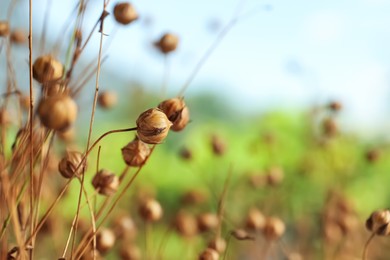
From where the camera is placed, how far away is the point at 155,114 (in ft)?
1.17

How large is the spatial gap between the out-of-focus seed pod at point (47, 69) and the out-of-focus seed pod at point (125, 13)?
0.07 m

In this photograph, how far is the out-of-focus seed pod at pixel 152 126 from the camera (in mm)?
356

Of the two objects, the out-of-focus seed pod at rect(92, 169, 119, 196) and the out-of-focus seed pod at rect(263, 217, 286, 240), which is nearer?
the out-of-focus seed pod at rect(92, 169, 119, 196)

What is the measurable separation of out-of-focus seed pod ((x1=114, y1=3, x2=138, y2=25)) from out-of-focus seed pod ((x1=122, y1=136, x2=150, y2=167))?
0.10 m

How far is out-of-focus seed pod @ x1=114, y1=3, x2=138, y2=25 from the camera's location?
0.45 metres

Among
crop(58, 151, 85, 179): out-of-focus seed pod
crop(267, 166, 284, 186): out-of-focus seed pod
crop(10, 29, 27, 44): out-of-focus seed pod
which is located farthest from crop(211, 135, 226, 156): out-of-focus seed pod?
crop(58, 151, 85, 179): out-of-focus seed pod

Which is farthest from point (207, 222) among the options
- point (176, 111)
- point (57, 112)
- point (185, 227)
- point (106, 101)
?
point (57, 112)

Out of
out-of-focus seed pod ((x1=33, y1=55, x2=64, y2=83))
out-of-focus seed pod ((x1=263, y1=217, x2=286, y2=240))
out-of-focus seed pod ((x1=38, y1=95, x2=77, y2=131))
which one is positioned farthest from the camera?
out-of-focus seed pod ((x1=263, y1=217, x2=286, y2=240))

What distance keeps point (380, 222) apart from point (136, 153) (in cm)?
20

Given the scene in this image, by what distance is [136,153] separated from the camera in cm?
42

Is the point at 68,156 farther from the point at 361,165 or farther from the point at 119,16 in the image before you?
the point at 361,165

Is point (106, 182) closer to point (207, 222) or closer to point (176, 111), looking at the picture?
point (176, 111)

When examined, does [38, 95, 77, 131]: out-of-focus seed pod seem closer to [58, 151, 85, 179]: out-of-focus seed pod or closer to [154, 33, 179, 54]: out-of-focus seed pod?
[58, 151, 85, 179]: out-of-focus seed pod

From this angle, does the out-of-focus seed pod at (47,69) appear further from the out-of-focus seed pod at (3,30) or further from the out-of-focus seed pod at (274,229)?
the out-of-focus seed pod at (274,229)
